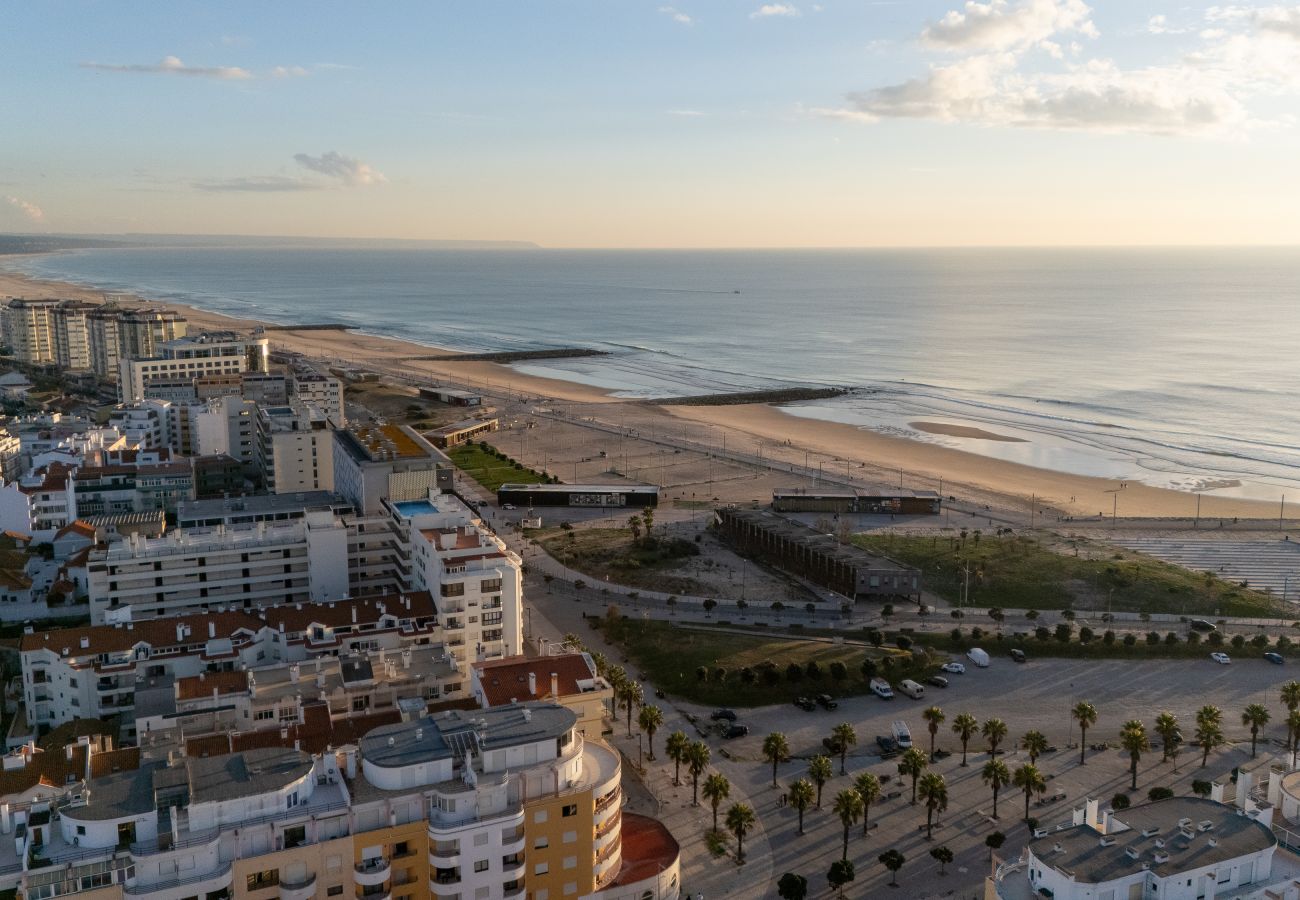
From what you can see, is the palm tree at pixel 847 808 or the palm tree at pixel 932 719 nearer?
the palm tree at pixel 847 808

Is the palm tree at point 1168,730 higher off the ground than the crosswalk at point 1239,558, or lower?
higher

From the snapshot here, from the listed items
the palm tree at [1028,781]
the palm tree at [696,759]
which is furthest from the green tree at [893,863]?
the palm tree at [696,759]

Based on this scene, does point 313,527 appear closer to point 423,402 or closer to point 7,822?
point 7,822

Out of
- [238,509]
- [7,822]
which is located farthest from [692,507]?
[7,822]

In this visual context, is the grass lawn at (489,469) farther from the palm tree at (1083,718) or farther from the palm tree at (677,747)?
the palm tree at (1083,718)

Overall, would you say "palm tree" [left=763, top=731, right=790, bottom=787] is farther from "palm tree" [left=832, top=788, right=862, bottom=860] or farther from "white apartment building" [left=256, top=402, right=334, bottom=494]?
"white apartment building" [left=256, top=402, right=334, bottom=494]

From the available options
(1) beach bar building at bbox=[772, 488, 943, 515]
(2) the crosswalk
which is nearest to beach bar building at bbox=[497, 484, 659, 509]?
(1) beach bar building at bbox=[772, 488, 943, 515]
